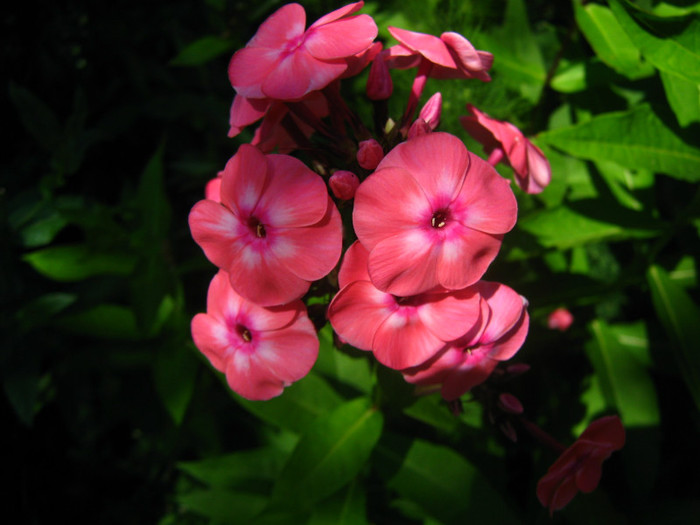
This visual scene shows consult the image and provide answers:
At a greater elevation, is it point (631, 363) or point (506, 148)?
point (506, 148)

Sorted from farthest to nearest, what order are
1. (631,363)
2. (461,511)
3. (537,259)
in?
1. (537,259)
2. (631,363)
3. (461,511)

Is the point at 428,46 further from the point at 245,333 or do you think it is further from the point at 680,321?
the point at 680,321

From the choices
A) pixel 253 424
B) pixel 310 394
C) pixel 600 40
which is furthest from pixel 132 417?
pixel 600 40

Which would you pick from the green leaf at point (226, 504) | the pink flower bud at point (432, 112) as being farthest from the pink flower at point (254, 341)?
the green leaf at point (226, 504)

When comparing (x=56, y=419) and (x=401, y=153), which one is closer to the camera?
(x=401, y=153)

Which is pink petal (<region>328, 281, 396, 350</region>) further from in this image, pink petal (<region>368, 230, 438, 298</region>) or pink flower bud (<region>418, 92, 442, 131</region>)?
pink flower bud (<region>418, 92, 442, 131</region>)

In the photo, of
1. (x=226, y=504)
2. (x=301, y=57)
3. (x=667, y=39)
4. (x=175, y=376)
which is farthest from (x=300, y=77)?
(x=226, y=504)

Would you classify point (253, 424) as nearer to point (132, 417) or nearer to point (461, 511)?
point (132, 417)
